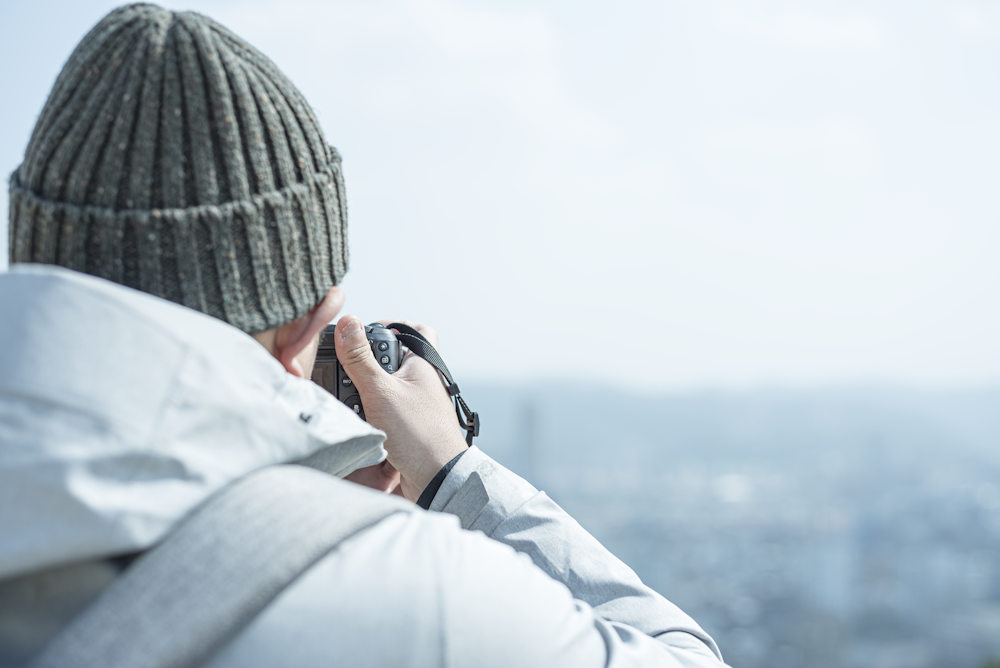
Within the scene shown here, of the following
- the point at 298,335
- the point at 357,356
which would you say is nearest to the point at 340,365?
the point at 357,356

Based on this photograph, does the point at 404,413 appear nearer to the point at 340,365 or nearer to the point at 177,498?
the point at 340,365

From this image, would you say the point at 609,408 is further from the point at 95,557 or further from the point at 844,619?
the point at 95,557

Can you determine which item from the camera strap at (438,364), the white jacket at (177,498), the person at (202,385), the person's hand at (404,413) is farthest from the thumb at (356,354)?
the white jacket at (177,498)

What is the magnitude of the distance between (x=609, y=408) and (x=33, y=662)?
53.7 m

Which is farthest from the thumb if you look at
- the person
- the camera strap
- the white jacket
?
the white jacket

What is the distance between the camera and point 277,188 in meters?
0.67

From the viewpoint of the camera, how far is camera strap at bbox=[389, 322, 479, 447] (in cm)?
117

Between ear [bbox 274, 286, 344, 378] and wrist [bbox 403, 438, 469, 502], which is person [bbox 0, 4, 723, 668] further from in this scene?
wrist [bbox 403, 438, 469, 502]

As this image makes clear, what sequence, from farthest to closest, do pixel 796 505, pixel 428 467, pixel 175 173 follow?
1. pixel 796 505
2. pixel 428 467
3. pixel 175 173

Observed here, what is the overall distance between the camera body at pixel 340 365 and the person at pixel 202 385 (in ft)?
1.23

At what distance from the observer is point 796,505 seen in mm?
44812

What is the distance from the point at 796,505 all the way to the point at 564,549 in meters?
48.0

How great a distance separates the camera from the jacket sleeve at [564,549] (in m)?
0.80

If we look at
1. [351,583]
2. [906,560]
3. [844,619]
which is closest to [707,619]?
[844,619]
